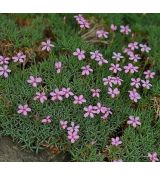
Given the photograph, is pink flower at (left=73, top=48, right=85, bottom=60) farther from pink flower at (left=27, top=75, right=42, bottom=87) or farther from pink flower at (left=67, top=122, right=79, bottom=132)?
pink flower at (left=67, top=122, right=79, bottom=132)

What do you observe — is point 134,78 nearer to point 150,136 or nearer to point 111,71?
point 111,71

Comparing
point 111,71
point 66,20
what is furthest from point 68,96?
point 66,20

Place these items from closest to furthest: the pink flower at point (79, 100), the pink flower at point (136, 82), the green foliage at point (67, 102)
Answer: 1. the green foliage at point (67, 102)
2. the pink flower at point (79, 100)
3. the pink flower at point (136, 82)

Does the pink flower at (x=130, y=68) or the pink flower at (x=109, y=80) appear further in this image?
the pink flower at (x=130, y=68)

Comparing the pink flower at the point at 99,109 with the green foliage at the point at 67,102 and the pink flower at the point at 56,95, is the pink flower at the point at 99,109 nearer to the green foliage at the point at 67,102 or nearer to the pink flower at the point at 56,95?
the green foliage at the point at 67,102

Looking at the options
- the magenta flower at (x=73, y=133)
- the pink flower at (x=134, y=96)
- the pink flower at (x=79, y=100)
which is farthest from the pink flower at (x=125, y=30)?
the magenta flower at (x=73, y=133)

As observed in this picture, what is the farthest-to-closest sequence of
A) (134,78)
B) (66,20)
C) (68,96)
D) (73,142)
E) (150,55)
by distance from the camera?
(66,20), (150,55), (134,78), (68,96), (73,142)

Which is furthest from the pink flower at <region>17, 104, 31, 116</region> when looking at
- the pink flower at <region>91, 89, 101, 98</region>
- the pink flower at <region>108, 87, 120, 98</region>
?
the pink flower at <region>108, 87, 120, 98</region>

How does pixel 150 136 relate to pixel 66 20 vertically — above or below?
below
